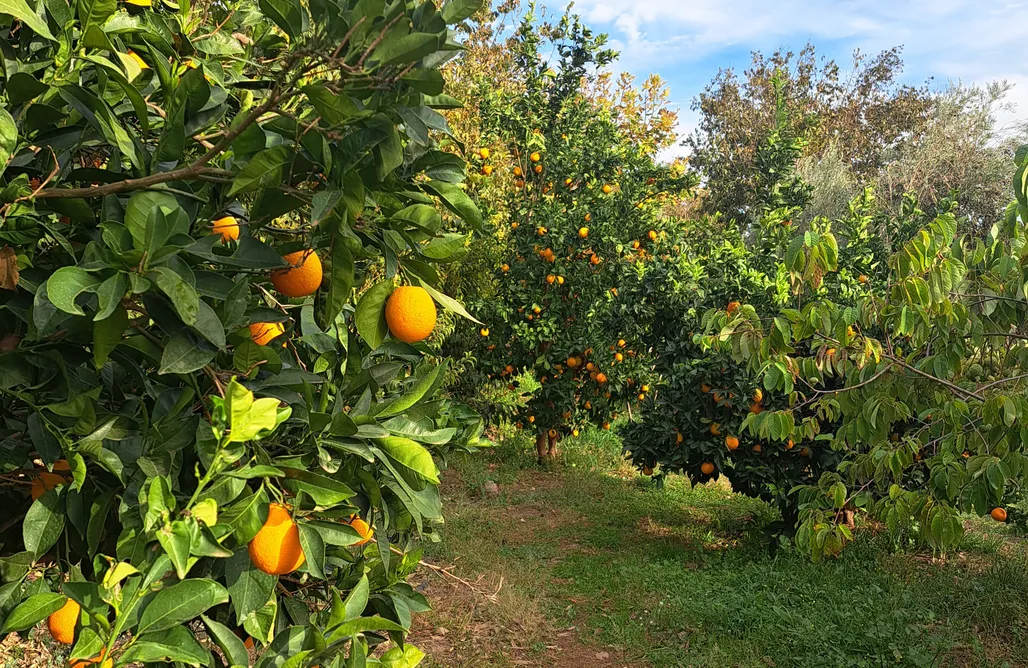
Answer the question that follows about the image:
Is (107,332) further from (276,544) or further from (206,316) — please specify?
(276,544)

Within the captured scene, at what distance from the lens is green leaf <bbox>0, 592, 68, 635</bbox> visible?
95cm

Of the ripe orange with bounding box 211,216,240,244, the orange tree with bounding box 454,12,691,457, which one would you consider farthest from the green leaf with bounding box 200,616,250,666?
the orange tree with bounding box 454,12,691,457

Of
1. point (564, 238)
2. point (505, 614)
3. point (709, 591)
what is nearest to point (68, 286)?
point (505, 614)

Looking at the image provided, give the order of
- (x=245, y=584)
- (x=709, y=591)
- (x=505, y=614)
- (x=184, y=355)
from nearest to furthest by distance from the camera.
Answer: (x=184, y=355) → (x=245, y=584) → (x=505, y=614) → (x=709, y=591)

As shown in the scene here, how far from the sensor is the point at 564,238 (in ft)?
23.8

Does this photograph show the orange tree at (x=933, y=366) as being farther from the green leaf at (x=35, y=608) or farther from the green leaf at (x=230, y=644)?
the green leaf at (x=35, y=608)

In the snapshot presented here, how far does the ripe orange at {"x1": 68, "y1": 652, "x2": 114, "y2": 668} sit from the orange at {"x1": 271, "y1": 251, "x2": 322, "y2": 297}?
21.1 inches

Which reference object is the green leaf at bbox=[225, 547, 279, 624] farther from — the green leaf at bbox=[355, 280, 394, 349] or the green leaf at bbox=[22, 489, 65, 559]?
the green leaf at bbox=[355, 280, 394, 349]

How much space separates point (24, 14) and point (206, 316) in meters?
0.46

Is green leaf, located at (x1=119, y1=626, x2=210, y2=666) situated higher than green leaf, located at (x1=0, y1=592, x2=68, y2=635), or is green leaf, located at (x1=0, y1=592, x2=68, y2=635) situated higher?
green leaf, located at (x1=0, y1=592, x2=68, y2=635)

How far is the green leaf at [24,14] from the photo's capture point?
0.95 m

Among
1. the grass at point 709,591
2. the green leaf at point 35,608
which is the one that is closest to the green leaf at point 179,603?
the green leaf at point 35,608

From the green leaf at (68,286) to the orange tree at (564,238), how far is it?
236 inches

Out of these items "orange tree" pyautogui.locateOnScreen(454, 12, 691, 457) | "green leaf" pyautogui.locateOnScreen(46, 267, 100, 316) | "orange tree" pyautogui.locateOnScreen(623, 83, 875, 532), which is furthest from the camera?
"orange tree" pyautogui.locateOnScreen(454, 12, 691, 457)
